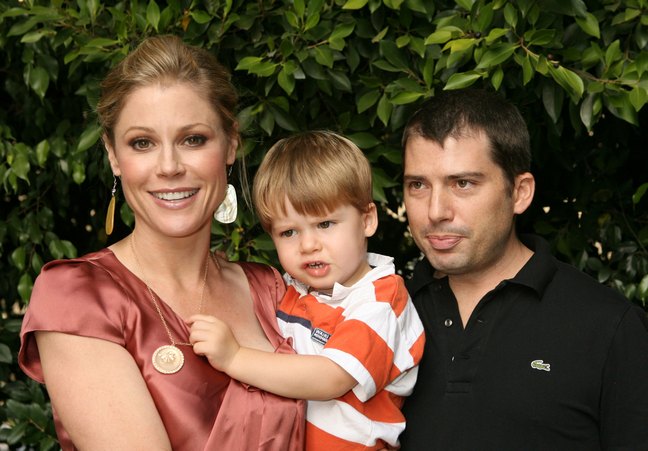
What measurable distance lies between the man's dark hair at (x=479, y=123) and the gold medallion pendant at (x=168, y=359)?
109 cm

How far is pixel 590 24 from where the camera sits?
10.2ft

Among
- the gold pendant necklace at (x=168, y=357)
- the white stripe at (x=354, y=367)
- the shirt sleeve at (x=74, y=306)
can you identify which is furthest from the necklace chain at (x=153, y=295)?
the white stripe at (x=354, y=367)

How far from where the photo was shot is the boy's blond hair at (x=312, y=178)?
9.44ft

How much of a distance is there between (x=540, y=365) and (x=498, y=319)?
20 cm

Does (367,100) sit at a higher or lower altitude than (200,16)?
lower

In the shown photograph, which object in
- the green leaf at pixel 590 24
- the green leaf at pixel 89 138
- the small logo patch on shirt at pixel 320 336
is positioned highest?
the green leaf at pixel 590 24

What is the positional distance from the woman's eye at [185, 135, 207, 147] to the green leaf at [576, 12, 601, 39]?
1.26m

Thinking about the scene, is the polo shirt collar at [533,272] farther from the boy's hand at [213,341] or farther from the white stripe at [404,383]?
the boy's hand at [213,341]

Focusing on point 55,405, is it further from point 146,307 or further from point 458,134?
point 458,134

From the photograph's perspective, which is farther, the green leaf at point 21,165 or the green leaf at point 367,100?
the green leaf at point 21,165

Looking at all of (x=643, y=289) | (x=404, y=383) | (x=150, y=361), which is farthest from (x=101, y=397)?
(x=643, y=289)

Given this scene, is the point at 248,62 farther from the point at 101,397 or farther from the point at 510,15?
the point at 101,397

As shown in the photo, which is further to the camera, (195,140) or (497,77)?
(497,77)

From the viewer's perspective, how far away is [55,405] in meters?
2.50
